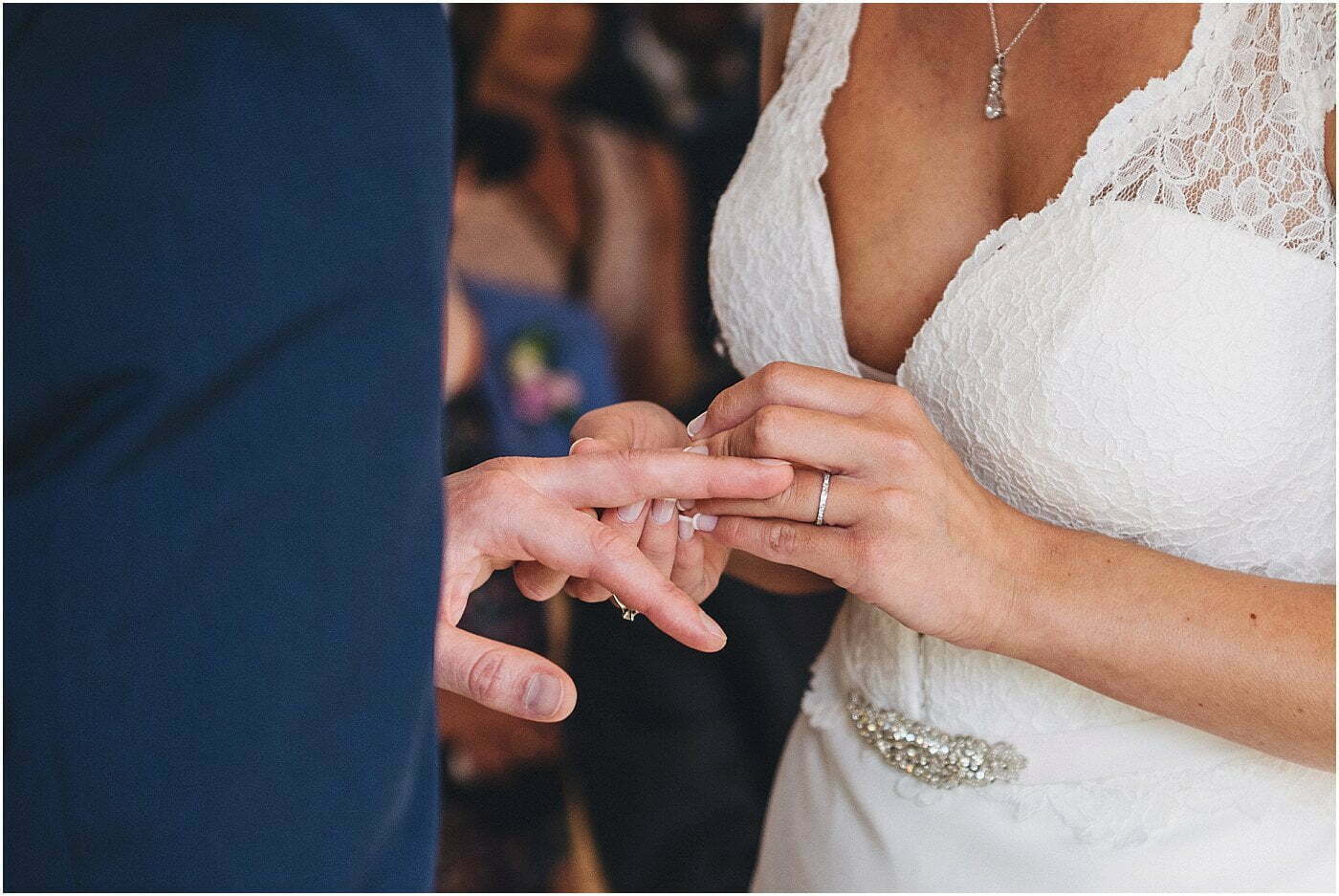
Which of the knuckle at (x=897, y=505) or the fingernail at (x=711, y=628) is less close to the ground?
the knuckle at (x=897, y=505)

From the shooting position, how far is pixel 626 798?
2328 mm

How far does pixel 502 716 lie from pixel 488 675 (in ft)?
5.07

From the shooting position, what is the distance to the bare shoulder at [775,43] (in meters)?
1.24

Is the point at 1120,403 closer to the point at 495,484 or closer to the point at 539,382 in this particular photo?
the point at 495,484

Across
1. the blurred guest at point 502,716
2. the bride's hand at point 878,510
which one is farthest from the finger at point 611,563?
the blurred guest at point 502,716

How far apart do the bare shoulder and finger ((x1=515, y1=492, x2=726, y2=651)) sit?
26.0 inches

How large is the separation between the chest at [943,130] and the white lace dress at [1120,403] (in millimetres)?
29

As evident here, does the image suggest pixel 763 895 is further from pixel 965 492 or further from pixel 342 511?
pixel 342 511

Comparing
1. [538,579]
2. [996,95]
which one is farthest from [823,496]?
[996,95]

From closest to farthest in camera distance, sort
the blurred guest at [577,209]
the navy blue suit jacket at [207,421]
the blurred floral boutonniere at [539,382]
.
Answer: the navy blue suit jacket at [207,421]
the blurred floral boutonniere at [539,382]
the blurred guest at [577,209]

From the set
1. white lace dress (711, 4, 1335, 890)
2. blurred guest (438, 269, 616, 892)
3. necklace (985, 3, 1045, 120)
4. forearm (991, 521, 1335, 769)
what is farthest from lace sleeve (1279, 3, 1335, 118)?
blurred guest (438, 269, 616, 892)

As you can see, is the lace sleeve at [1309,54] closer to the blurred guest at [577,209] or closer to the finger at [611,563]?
the finger at [611,563]

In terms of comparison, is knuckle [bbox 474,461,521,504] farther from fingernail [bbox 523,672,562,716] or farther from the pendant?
the pendant

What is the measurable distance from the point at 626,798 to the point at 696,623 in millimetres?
1704
